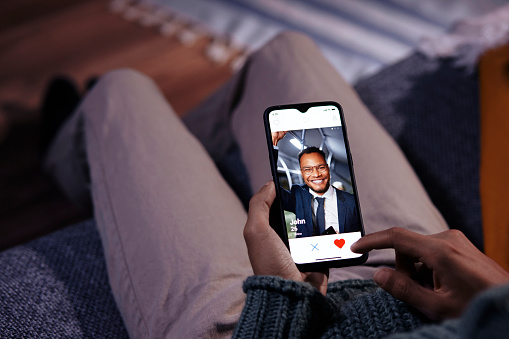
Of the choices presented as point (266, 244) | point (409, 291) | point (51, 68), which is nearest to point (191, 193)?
point (266, 244)

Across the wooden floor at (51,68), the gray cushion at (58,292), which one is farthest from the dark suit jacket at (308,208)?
the wooden floor at (51,68)

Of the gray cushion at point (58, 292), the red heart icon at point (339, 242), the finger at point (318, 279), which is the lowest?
the gray cushion at point (58, 292)

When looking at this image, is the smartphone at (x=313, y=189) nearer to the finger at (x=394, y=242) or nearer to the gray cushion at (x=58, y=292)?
the finger at (x=394, y=242)

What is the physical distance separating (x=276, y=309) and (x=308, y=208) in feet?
0.38

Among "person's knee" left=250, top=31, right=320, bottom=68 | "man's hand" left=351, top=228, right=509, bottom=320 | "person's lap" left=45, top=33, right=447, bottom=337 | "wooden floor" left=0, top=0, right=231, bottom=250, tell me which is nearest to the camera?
"man's hand" left=351, top=228, right=509, bottom=320

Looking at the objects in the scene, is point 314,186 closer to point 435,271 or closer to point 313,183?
point 313,183

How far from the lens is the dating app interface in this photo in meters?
0.41

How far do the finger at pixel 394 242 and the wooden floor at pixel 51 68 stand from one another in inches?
33.3

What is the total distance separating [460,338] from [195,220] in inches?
14.3

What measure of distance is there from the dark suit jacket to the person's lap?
30mm

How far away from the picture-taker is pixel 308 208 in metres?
0.41

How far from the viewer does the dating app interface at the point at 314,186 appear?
41 centimetres

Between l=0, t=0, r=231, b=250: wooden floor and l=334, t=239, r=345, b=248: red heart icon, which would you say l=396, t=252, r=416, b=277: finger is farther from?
l=0, t=0, r=231, b=250: wooden floor

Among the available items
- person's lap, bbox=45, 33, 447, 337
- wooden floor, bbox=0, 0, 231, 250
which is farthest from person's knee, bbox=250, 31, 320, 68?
wooden floor, bbox=0, 0, 231, 250
